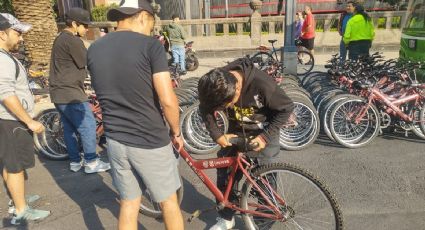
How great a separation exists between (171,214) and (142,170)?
40 cm

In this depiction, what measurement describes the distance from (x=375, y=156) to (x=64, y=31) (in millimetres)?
4117

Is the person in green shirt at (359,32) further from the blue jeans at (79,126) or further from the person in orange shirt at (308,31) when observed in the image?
the blue jeans at (79,126)

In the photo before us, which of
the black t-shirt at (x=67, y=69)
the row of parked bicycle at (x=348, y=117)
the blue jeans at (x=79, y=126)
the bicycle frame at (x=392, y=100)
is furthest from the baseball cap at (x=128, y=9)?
the bicycle frame at (x=392, y=100)

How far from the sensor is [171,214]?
2.53 metres

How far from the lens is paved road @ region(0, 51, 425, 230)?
11.1 feet

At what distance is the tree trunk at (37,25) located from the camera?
8.67m

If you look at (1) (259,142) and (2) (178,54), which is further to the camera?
(2) (178,54)

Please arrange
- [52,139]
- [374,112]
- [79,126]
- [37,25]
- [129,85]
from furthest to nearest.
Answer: [37,25], [52,139], [374,112], [79,126], [129,85]

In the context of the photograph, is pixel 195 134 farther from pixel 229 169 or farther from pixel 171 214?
pixel 171 214

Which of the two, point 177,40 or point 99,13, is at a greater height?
point 99,13

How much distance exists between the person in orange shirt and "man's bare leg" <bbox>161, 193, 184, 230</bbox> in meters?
10.1

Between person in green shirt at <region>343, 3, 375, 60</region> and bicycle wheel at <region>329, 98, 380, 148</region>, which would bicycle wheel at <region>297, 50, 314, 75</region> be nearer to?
person in green shirt at <region>343, 3, 375, 60</region>

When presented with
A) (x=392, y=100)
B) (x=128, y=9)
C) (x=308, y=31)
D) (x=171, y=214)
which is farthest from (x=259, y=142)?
(x=308, y=31)

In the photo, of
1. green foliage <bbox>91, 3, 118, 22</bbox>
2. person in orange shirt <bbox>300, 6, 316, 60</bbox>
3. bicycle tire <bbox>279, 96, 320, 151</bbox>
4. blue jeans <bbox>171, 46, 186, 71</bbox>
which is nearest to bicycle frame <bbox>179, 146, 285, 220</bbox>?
bicycle tire <bbox>279, 96, 320, 151</bbox>
